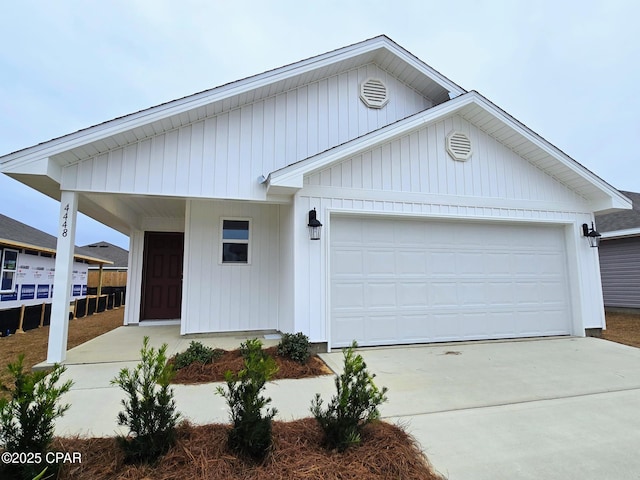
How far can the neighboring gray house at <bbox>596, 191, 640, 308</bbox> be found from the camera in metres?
11.3

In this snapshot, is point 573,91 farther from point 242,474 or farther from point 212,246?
point 242,474

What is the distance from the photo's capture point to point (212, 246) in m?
7.03

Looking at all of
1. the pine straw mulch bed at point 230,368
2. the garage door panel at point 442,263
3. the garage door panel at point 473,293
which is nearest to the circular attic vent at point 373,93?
the garage door panel at point 442,263

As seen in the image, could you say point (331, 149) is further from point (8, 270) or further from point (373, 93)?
point (8, 270)

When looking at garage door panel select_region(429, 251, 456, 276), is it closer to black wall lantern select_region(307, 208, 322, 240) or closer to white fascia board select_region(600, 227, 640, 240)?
black wall lantern select_region(307, 208, 322, 240)

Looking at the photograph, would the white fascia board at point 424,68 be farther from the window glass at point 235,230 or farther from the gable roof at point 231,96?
the window glass at point 235,230

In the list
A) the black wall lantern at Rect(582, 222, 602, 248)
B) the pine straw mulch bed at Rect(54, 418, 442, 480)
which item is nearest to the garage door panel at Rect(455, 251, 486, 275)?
the black wall lantern at Rect(582, 222, 602, 248)

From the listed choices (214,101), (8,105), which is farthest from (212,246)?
(8,105)

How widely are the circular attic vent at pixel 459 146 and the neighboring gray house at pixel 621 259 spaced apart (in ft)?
27.4

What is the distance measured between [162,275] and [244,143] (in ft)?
16.0

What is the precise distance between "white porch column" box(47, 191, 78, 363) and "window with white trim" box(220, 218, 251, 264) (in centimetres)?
264

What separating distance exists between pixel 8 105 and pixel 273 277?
79.9ft

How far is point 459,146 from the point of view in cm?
671

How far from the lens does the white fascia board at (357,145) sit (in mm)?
5504
